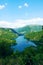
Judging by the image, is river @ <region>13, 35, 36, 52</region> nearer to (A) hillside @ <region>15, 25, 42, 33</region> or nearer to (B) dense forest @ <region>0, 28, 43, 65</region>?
(B) dense forest @ <region>0, 28, 43, 65</region>

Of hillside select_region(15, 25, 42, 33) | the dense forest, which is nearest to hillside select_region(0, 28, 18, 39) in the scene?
the dense forest

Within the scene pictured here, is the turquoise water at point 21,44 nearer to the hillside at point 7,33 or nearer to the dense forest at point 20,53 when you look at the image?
the dense forest at point 20,53

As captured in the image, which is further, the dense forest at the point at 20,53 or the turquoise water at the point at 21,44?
the turquoise water at the point at 21,44

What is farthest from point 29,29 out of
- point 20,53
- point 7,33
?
point 20,53

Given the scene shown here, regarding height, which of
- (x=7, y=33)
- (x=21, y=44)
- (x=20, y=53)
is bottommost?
(x=20, y=53)

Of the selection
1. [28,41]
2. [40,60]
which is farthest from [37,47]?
[40,60]

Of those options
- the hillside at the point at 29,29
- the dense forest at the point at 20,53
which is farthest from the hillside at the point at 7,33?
the hillside at the point at 29,29

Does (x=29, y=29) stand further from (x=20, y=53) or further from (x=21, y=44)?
(x=20, y=53)

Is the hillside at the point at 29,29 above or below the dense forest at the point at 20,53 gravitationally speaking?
above

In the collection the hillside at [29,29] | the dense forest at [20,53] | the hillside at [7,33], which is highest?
the hillside at [29,29]
